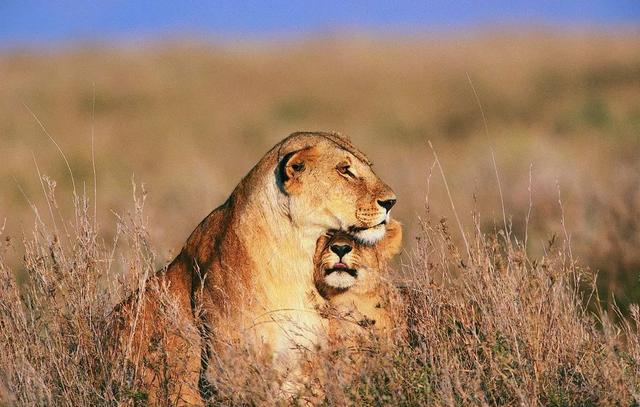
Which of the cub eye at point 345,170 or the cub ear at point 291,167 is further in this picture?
the cub eye at point 345,170

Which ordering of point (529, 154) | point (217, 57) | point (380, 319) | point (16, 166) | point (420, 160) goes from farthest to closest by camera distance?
point (217, 57) < point (16, 166) < point (420, 160) < point (529, 154) < point (380, 319)

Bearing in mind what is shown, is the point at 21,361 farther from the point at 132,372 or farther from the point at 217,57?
the point at 217,57

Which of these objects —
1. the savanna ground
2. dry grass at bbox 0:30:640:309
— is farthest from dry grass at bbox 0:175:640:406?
dry grass at bbox 0:30:640:309

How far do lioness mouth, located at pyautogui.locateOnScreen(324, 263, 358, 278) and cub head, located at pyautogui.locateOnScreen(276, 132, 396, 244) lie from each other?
7.6 inches

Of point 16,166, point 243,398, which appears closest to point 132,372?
point 243,398

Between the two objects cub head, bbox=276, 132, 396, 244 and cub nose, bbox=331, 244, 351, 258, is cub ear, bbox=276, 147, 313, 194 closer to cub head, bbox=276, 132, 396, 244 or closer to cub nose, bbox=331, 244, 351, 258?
cub head, bbox=276, 132, 396, 244

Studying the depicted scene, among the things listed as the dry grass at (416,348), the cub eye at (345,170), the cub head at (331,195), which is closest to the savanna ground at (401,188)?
the dry grass at (416,348)

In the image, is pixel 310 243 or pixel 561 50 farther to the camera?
pixel 561 50

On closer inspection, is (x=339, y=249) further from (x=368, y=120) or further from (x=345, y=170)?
(x=368, y=120)

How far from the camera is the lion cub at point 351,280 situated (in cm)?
600

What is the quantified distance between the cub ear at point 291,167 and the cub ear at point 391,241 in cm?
78

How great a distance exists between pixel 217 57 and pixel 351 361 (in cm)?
3305

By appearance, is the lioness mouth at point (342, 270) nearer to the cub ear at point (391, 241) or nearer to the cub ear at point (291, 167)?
the cub ear at point (391, 241)

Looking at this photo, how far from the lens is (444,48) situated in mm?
40500
